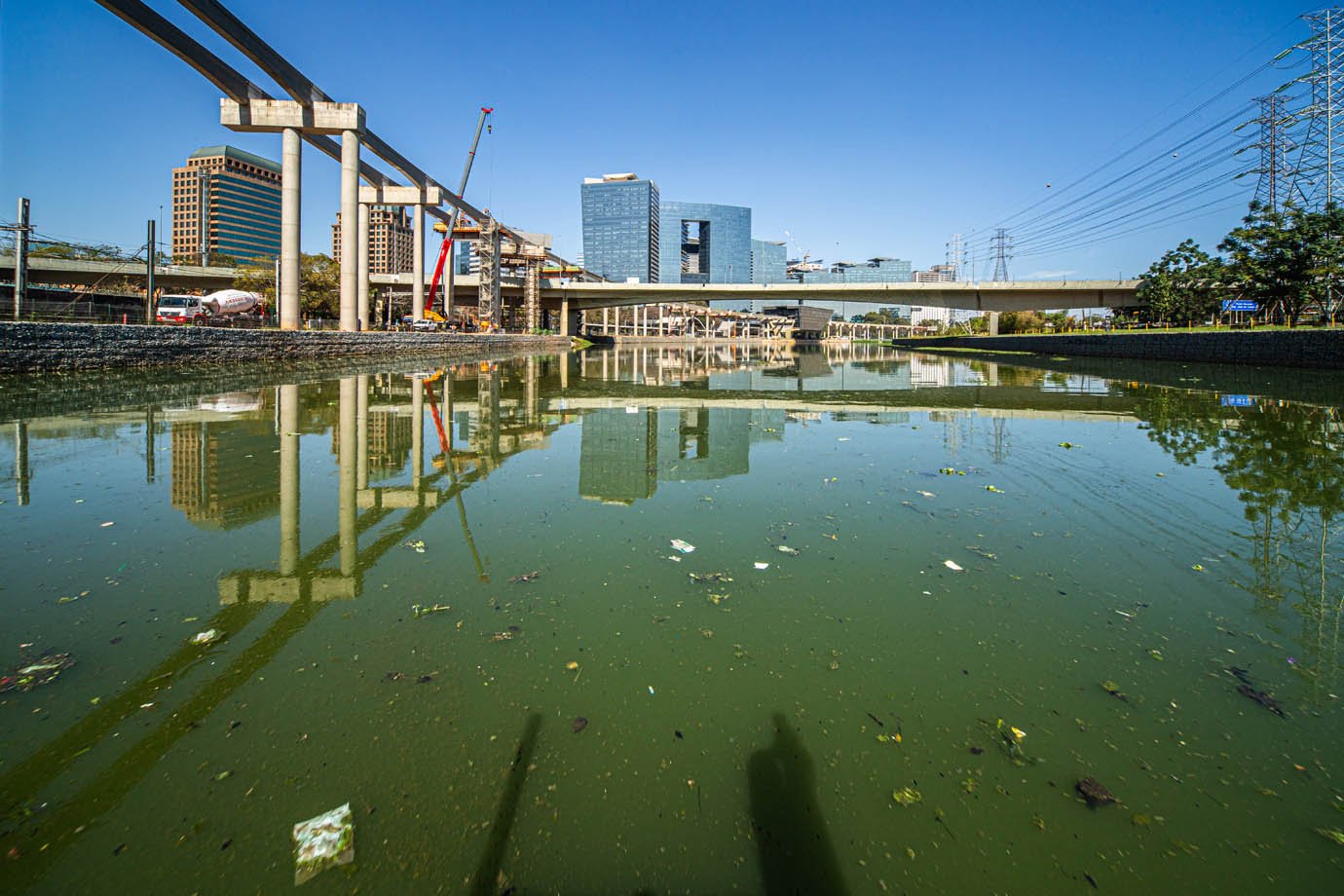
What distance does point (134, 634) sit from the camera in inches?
109

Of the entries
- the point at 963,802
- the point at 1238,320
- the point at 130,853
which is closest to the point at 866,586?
the point at 963,802

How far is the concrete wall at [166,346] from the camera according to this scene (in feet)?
42.0

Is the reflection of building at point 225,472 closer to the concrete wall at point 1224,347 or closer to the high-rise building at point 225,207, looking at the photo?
the concrete wall at point 1224,347

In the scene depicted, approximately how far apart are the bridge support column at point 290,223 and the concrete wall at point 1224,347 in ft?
122

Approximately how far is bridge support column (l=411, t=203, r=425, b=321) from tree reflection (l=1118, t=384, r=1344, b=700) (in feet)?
137

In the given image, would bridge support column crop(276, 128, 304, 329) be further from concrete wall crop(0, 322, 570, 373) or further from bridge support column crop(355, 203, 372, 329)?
bridge support column crop(355, 203, 372, 329)

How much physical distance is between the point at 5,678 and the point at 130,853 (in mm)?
1343

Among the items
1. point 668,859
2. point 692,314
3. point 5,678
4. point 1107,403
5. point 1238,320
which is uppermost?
point 692,314

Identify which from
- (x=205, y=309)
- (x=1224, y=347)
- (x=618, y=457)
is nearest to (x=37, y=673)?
(x=618, y=457)

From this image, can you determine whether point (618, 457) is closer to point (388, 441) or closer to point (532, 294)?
point (388, 441)

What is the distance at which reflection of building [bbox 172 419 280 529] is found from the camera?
4.59 metres

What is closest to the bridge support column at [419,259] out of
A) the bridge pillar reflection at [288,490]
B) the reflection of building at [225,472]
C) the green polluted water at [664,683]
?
the bridge pillar reflection at [288,490]

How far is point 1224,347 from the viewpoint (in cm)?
2712

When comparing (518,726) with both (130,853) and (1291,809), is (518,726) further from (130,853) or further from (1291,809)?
(1291,809)
